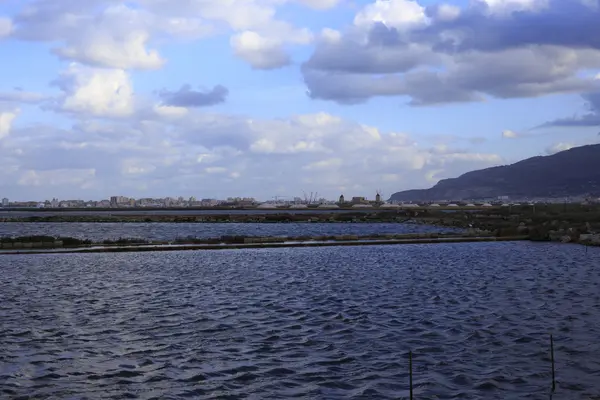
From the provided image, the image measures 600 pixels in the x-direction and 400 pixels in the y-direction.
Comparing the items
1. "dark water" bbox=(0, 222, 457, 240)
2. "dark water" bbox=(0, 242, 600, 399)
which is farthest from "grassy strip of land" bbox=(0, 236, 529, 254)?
"dark water" bbox=(0, 222, 457, 240)

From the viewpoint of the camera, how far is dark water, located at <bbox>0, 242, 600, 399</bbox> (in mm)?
14359

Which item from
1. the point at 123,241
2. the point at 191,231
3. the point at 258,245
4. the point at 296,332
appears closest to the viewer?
the point at 296,332

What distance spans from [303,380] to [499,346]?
7044 millimetres

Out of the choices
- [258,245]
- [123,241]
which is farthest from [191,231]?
[258,245]

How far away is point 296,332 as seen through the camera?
2027 cm

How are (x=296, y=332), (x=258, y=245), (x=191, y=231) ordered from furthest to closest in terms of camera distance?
1. (x=191, y=231)
2. (x=258, y=245)
3. (x=296, y=332)

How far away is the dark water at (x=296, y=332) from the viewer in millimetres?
14359

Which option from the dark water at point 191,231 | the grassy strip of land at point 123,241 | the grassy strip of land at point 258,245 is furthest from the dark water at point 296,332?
the dark water at point 191,231

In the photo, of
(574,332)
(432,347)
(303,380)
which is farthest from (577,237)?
(303,380)

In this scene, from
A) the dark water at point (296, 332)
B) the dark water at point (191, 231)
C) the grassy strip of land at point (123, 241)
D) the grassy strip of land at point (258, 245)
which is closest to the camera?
the dark water at point (296, 332)

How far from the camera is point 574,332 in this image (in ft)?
65.9

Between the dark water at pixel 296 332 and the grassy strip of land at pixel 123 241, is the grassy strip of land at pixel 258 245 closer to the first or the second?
the grassy strip of land at pixel 123 241

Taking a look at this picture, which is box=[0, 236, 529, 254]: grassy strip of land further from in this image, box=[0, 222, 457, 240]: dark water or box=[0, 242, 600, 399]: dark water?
box=[0, 222, 457, 240]: dark water

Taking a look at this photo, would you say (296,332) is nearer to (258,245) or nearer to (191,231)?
(258,245)
